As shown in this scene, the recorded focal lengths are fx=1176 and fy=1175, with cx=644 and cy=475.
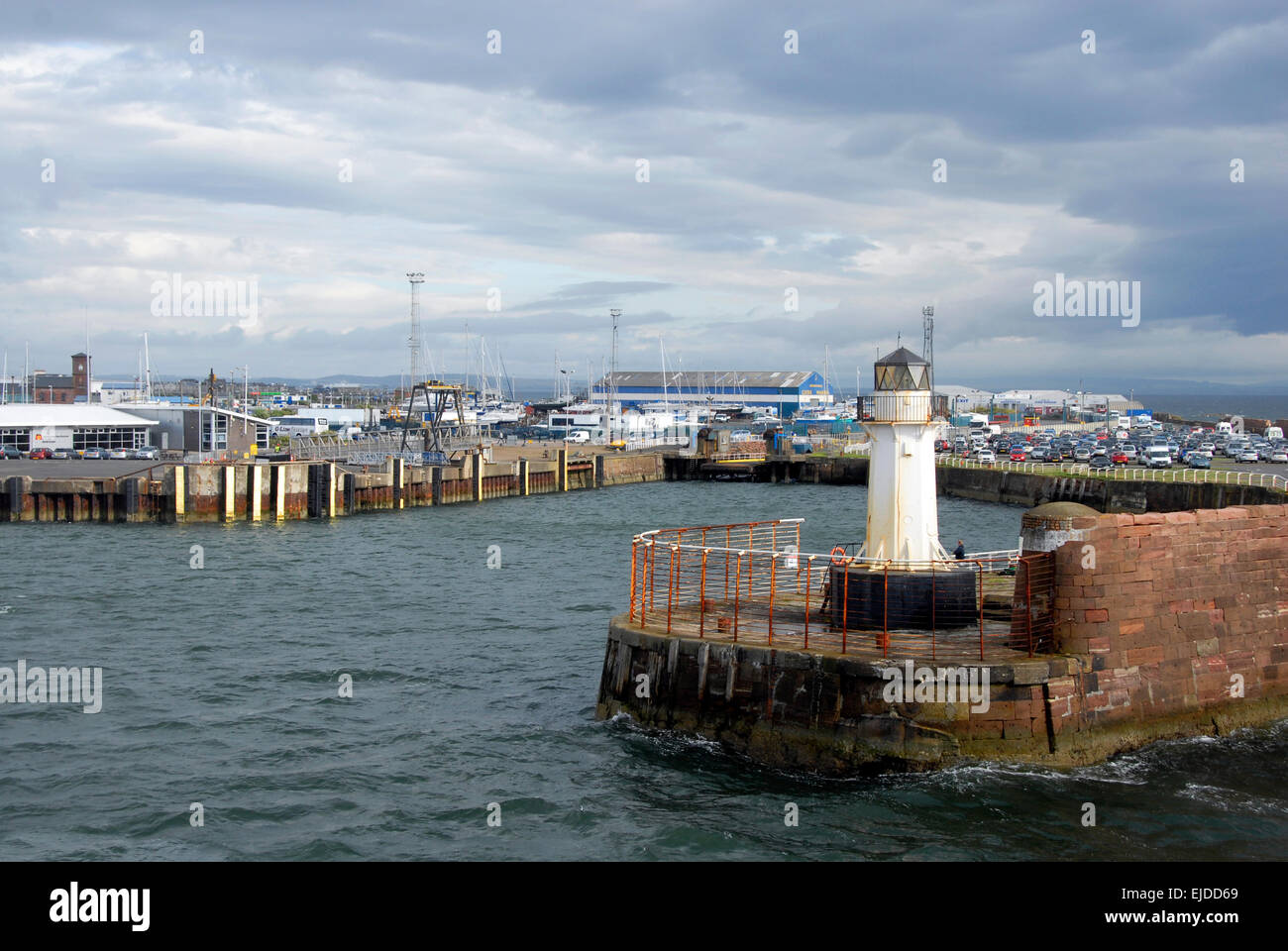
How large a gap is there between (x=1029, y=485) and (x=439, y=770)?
57019 millimetres

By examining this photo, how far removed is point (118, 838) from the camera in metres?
16.4

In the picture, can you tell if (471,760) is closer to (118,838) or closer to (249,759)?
(249,759)

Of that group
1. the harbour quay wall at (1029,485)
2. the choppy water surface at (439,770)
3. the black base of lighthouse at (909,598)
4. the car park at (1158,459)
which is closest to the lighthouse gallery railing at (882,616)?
the black base of lighthouse at (909,598)

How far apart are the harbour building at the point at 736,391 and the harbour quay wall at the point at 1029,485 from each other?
85593 mm

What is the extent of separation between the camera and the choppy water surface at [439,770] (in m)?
15.8

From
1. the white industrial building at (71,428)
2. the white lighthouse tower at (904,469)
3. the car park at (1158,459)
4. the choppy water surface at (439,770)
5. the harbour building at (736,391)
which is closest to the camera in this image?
the choppy water surface at (439,770)

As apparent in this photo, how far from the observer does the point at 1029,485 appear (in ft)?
228

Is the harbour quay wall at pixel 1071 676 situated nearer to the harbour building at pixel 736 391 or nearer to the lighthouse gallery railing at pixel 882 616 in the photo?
the lighthouse gallery railing at pixel 882 616

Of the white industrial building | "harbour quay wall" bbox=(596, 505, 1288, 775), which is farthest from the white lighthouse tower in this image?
the white industrial building

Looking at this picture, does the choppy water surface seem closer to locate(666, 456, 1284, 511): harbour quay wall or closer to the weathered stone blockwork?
the weathered stone blockwork

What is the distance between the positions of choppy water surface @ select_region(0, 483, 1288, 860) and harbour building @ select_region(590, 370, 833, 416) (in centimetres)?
14833

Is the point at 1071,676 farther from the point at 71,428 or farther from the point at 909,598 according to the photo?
the point at 71,428

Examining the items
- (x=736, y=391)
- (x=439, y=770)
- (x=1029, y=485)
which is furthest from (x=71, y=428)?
Answer: (x=736, y=391)
